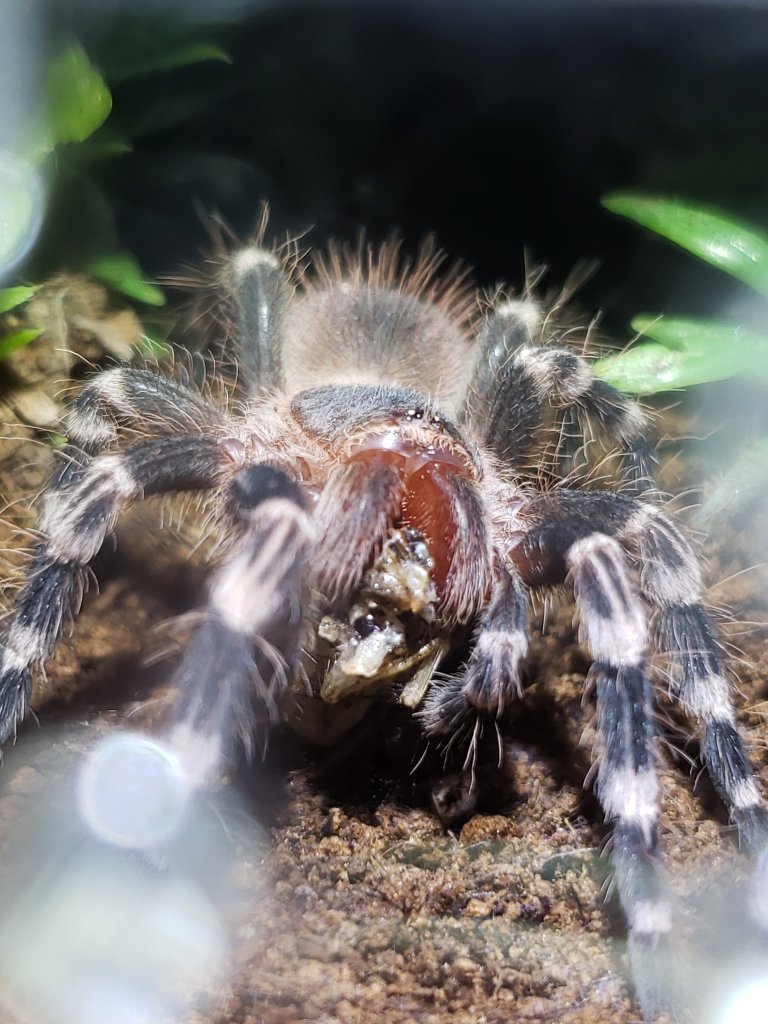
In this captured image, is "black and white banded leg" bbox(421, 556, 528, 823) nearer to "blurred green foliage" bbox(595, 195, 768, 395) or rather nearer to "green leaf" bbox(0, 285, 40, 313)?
"blurred green foliage" bbox(595, 195, 768, 395)

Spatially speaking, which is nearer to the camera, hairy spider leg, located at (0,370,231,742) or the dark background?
hairy spider leg, located at (0,370,231,742)

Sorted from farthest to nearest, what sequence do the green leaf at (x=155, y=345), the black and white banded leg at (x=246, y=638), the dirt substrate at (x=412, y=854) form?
the green leaf at (x=155, y=345) < the dirt substrate at (x=412, y=854) < the black and white banded leg at (x=246, y=638)

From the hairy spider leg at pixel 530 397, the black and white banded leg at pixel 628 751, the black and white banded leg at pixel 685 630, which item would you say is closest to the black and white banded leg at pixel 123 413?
the hairy spider leg at pixel 530 397

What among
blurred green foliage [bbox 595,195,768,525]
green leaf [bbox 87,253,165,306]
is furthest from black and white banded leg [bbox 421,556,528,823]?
green leaf [bbox 87,253,165,306]

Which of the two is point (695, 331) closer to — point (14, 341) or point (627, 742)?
point (627, 742)

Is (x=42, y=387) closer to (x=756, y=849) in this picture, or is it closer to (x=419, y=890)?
(x=419, y=890)

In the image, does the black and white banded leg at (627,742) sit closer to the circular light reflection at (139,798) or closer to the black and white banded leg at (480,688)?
the black and white banded leg at (480,688)
